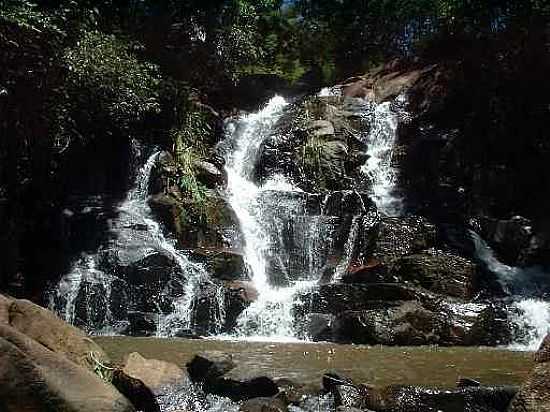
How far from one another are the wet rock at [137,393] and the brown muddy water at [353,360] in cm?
118

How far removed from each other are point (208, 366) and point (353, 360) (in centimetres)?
269

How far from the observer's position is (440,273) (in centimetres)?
1449

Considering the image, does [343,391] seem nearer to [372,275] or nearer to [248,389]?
[248,389]

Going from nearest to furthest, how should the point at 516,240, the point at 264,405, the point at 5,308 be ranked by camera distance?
the point at 5,308 < the point at 264,405 < the point at 516,240

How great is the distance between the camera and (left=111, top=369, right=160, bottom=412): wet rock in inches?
252

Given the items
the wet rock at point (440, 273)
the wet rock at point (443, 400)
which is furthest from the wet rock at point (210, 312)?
the wet rock at point (443, 400)

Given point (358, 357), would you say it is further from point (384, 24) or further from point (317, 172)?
point (384, 24)

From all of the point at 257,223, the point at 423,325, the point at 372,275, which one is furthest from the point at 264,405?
the point at 257,223

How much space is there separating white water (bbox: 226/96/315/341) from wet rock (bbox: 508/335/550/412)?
8.15 meters

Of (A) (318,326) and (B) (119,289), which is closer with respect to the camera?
(A) (318,326)

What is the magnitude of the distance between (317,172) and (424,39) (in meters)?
13.0

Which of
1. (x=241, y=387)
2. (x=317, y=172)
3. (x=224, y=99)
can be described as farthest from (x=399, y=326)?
(x=224, y=99)

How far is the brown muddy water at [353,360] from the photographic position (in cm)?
809

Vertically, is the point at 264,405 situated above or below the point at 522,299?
below
